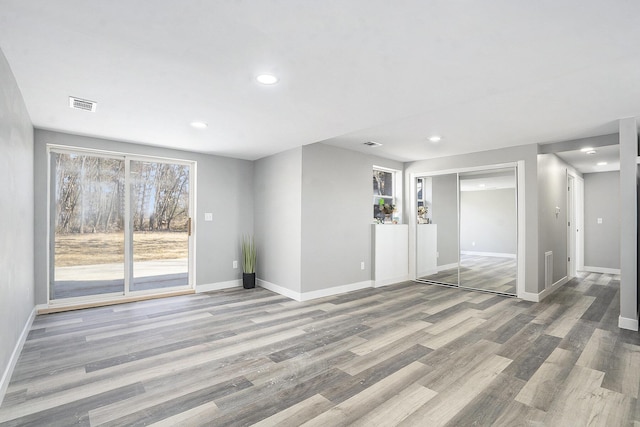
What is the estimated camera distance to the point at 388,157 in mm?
5863

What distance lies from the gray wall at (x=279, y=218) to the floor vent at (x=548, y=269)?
3771 millimetres

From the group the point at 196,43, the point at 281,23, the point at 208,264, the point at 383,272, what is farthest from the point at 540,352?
the point at 208,264

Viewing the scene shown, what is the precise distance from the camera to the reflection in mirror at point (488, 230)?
5.12 metres

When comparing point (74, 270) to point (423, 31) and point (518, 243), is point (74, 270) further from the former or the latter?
point (518, 243)

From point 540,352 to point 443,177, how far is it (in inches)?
139

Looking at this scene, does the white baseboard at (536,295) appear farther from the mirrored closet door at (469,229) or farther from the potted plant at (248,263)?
the potted plant at (248,263)

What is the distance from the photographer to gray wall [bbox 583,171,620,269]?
6.80m

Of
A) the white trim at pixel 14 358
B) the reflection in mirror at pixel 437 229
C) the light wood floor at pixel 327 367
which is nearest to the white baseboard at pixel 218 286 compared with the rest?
the light wood floor at pixel 327 367

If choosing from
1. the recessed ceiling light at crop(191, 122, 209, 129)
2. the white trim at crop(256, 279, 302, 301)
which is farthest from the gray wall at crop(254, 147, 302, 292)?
the recessed ceiling light at crop(191, 122, 209, 129)

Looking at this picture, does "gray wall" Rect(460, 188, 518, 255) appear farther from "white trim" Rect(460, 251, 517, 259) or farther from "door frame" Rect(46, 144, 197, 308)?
"door frame" Rect(46, 144, 197, 308)

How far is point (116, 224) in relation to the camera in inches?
180

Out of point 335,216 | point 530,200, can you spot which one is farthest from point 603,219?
point 335,216

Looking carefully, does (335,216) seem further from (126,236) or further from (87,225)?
(87,225)

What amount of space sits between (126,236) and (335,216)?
3.09 meters
